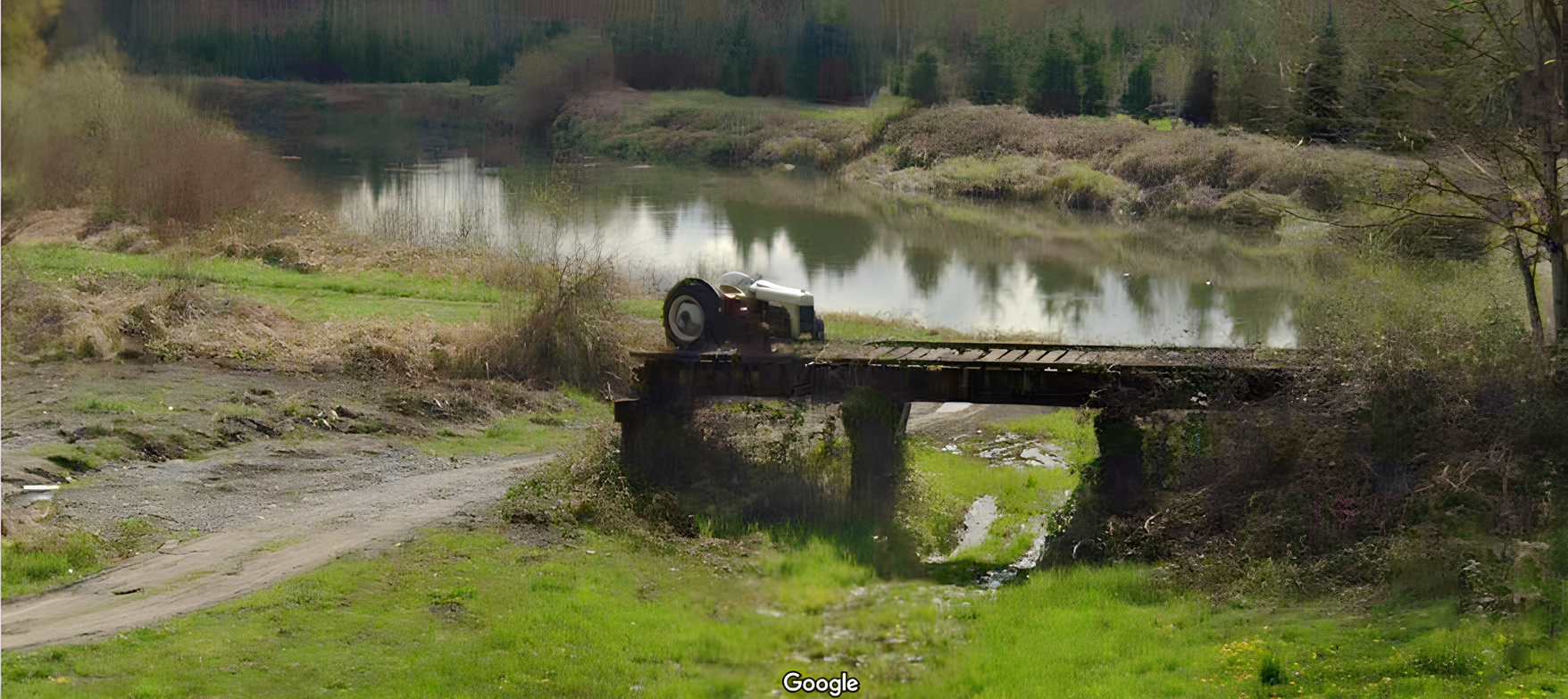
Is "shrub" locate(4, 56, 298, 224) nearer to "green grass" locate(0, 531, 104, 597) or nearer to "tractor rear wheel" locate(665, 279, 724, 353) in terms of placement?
"tractor rear wheel" locate(665, 279, 724, 353)

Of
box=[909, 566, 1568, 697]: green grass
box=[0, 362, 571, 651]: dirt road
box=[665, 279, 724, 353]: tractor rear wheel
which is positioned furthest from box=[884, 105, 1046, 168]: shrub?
box=[909, 566, 1568, 697]: green grass

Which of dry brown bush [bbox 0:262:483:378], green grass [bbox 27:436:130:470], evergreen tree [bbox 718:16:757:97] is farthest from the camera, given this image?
evergreen tree [bbox 718:16:757:97]

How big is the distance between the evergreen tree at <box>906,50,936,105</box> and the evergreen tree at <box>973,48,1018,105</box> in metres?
1.87

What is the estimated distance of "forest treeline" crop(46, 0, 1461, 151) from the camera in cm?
2514

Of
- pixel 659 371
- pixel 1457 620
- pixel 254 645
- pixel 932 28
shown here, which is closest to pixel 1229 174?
pixel 932 28

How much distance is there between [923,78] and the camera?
31594 mm

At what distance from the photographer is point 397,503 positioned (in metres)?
14.8

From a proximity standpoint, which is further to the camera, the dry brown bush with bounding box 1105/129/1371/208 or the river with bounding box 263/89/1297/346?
the dry brown bush with bounding box 1105/129/1371/208

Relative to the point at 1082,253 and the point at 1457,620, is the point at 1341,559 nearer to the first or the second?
the point at 1457,620

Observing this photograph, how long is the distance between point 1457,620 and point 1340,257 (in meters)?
12.1

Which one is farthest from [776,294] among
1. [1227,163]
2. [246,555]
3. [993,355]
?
[1227,163]

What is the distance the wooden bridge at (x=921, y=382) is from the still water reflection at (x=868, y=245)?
8.03 meters

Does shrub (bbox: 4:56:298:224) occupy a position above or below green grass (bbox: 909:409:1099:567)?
above

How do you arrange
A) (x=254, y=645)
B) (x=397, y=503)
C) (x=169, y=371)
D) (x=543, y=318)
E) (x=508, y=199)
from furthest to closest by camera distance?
(x=508, y=199) → (x=543, y=318) → (x=169, y=371) → (x=397, y=503) → (x=254, y=645)
